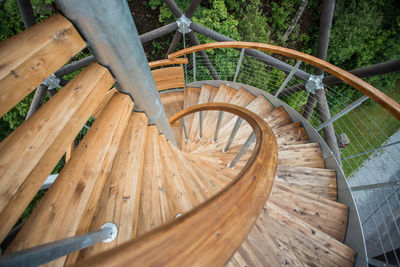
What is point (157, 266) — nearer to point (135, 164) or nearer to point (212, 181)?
point (135, 164)

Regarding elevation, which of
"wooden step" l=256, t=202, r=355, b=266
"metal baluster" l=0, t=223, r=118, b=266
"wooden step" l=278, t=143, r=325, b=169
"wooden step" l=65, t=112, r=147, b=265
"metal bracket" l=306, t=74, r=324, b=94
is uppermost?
"metal bracket" l=306, t=74, r=324, b=94

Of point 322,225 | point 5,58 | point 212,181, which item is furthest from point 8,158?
point 322,225

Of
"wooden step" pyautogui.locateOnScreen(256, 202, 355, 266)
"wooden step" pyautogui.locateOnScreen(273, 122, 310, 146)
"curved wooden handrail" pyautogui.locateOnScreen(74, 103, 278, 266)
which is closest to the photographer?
"curved wooden handrail" pyautogui.locateOnScreen(74, 103, 278, 266)

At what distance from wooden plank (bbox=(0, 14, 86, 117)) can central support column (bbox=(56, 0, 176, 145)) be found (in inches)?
3.2

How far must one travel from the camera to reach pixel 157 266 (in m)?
0.41

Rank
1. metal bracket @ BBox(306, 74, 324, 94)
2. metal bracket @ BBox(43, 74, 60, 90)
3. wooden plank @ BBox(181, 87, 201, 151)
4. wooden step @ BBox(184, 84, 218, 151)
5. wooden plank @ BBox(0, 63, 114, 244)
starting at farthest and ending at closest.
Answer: wooden plank @ BBox(181, 87, 201, 151) → wooden step @ BBox(184, 84, 218, 151) → metal bracket @ BBox(306, 74, 324, 94) → metal bracket @ BBox(43, 74, 60, 90) → wooden plank @ BBox(0, 63, 114, 244)

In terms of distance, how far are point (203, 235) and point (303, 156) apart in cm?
248

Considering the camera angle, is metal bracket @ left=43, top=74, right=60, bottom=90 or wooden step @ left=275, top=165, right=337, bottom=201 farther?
metal bracket @ left=43, top=74, right=60, bottom=90

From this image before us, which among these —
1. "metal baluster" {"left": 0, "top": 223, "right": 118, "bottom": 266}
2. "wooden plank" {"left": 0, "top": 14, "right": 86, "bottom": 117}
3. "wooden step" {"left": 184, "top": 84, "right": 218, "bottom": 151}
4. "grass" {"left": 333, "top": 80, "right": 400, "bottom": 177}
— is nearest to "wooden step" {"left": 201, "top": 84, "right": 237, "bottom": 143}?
"wooden step" {"left": 184, "top": 84, "right": 218, "bottom": 151}

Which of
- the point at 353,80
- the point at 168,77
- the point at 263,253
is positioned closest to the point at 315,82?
the point at 353,80

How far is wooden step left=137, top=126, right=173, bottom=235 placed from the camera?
4.40 feet

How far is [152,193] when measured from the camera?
1.55 meters

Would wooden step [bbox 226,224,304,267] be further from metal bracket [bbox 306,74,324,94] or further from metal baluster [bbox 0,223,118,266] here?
metal bracket [bbox 306,74,324,94]

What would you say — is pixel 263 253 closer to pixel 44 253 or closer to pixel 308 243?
pixel 308 243
